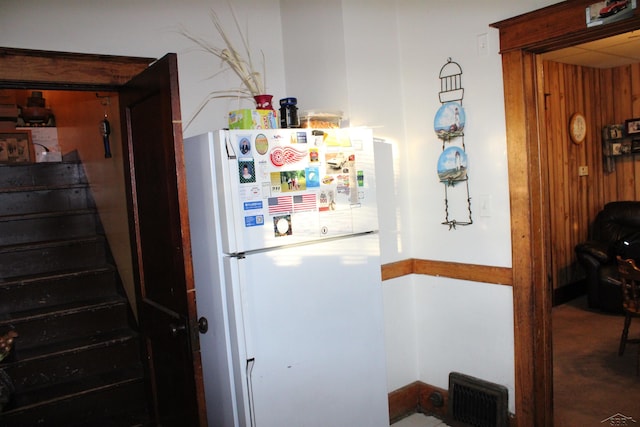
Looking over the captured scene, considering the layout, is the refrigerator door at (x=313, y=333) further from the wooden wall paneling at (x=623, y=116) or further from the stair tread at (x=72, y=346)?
the wooden wall paneling at (x=623, y=116)

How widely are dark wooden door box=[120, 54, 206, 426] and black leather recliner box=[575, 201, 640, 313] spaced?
164 inches

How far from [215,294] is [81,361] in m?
1.45

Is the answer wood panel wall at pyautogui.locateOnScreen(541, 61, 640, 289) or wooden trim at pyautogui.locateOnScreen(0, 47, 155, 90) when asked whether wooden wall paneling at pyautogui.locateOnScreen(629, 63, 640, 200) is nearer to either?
wood panel wall at pyautogui.locateOnScreen(541, 61, 640, 289)

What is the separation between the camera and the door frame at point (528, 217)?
2445mm

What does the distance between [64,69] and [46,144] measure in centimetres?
333

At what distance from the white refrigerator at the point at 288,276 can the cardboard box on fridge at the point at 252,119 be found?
0.14m

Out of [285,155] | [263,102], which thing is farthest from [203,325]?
[263,102]

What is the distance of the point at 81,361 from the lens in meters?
3.03

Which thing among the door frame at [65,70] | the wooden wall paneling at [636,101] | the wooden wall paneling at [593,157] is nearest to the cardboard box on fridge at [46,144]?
the door frame at [65,70]

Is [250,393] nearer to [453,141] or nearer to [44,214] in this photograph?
[453,141]

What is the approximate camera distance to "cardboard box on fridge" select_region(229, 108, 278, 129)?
2211 mm

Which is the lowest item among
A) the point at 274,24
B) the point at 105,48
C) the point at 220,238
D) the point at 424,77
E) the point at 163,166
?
the point at 220,238

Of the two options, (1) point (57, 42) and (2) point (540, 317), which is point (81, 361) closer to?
(1) point (57, 42)

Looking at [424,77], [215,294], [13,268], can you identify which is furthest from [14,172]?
[424,77]
